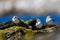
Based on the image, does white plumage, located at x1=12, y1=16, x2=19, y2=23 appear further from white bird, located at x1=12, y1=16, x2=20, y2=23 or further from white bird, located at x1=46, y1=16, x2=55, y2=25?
white bird, located at x1=46, y1=16, x2=55, y2=25

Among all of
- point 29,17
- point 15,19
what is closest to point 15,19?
point 15,19

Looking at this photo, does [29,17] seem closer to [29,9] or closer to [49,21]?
[29,9]

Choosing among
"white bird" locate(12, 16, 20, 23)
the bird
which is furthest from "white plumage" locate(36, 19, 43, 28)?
"white bird" locate(12, 16, 20, 23)

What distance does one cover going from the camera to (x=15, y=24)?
1621 mm

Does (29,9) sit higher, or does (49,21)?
(29,9)

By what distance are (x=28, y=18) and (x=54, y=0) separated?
287 mm

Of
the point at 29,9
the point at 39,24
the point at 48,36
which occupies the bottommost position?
the point at 48,36

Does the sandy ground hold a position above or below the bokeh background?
below

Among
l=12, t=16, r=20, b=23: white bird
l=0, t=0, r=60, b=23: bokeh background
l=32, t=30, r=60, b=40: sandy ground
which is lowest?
l=32, t=30, r=60, b=40: sandy ground

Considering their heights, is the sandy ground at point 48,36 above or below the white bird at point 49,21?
below

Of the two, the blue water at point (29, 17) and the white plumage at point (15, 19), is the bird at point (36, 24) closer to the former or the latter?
the blue water at point (29, 17)

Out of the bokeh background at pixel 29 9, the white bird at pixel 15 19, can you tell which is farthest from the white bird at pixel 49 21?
the white bird at pixel 15 19

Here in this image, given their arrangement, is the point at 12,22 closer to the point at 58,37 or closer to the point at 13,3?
the point at 13,3

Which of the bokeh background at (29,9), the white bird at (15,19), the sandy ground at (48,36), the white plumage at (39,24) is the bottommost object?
the sandy ground at (48,36)
